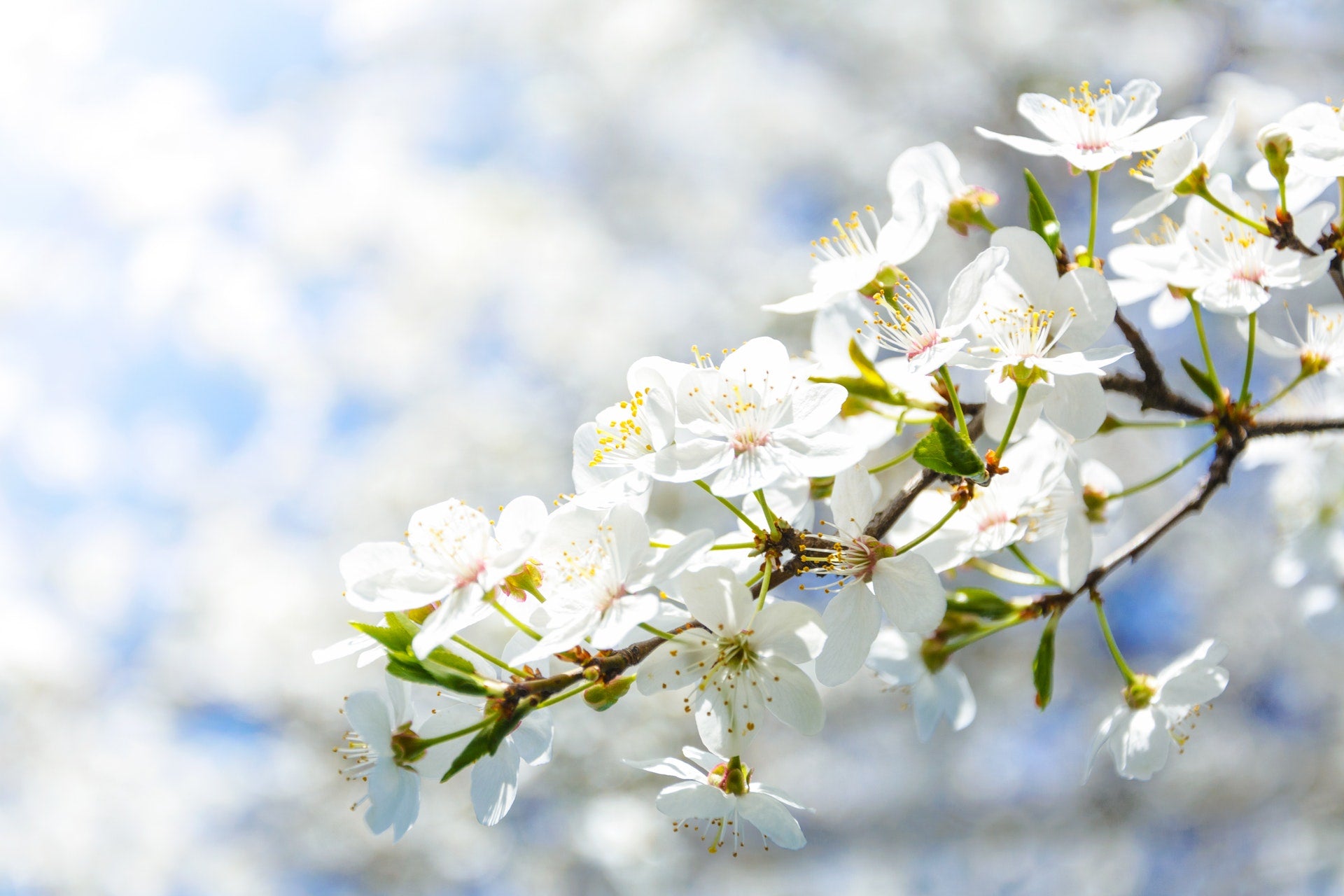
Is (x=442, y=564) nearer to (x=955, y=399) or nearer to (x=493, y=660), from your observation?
(x=493, y=660)

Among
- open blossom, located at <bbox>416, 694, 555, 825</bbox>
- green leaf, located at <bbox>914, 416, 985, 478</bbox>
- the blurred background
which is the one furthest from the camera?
the blurred background

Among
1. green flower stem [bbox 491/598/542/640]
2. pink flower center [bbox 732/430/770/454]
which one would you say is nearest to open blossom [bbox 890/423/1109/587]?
pink flower center [bbox 732/430/770/454]

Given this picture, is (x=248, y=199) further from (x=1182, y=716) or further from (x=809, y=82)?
(x=1182, y=716)

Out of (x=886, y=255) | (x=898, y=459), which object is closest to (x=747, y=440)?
(x=898, y=459)

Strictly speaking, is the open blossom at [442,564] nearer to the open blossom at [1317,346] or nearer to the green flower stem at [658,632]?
the green flower stem at [658,632]

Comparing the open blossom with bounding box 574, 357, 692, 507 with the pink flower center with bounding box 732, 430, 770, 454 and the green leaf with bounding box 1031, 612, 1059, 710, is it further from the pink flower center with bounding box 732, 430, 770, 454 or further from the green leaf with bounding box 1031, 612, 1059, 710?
the green leaf with bounding box 1031, 612, 1059, 710

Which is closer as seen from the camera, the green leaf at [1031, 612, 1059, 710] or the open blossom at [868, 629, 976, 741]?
the green leaf at [1031, 612, 1059, 710]

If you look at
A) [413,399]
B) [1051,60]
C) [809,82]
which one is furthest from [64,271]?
[1051,60]
